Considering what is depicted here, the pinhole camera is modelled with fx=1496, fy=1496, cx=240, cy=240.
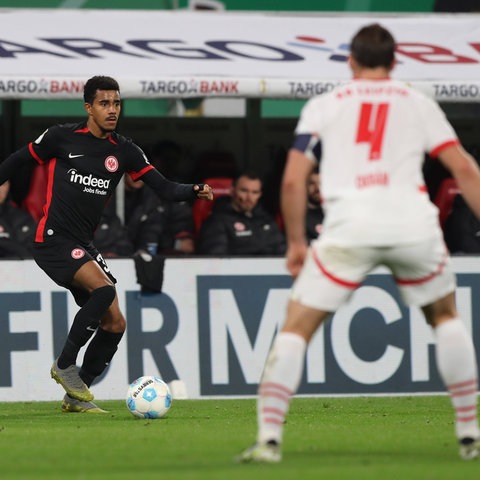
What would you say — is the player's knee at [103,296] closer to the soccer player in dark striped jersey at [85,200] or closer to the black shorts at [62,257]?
the soccer player in dark striped jersey at [85,200]

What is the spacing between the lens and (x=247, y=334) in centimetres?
1310

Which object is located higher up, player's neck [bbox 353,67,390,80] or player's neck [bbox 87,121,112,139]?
player's neck [bbox 353,67,390,80]

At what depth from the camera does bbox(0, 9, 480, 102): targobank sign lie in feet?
43.5

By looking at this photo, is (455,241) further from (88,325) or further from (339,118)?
(339,118)

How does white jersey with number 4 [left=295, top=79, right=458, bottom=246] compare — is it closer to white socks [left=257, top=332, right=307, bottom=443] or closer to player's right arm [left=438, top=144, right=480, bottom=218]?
player's right arm [left=438, top=144, right=480, bottom=218]

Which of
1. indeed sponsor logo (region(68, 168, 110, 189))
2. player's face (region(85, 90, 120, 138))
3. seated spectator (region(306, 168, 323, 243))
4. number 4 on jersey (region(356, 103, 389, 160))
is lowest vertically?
seated spectator (region(306, 168, 323, 243))

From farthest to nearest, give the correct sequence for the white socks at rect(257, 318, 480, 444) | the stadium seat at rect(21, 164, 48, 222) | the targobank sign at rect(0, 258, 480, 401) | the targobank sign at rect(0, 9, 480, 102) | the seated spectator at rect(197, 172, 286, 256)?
the stadium seat at rect(21, 164, 48, 222)
the seated spectator at rect(197, 172, 286, 256)
the targobank sign at rect(0, 9, 480, 102)
the targobank sign at rect(0, 258, 480, 401)
the white socks at rect(257, 318, 480, 444)

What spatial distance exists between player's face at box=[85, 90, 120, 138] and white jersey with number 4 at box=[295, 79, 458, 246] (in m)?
→ 3.95

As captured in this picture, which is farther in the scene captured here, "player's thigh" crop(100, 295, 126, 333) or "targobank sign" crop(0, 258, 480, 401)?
"targobank sign" crop(0, 258, 480, 401)

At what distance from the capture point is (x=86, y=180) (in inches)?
412

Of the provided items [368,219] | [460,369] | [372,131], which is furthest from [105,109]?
[460,369]

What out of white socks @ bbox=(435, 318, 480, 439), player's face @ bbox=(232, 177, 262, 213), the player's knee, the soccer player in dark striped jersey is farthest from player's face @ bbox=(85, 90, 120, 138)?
white socks @ bbox=(435, 318, 480, 439)

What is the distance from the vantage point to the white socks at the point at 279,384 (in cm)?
640

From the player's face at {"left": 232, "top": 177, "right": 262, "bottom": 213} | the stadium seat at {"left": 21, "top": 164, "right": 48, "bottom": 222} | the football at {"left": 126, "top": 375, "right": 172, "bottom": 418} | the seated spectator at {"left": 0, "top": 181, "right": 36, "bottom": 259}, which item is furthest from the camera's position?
the stadium seat at {"left": 21, "top": 164, "right": 48, "bottom": 222}
